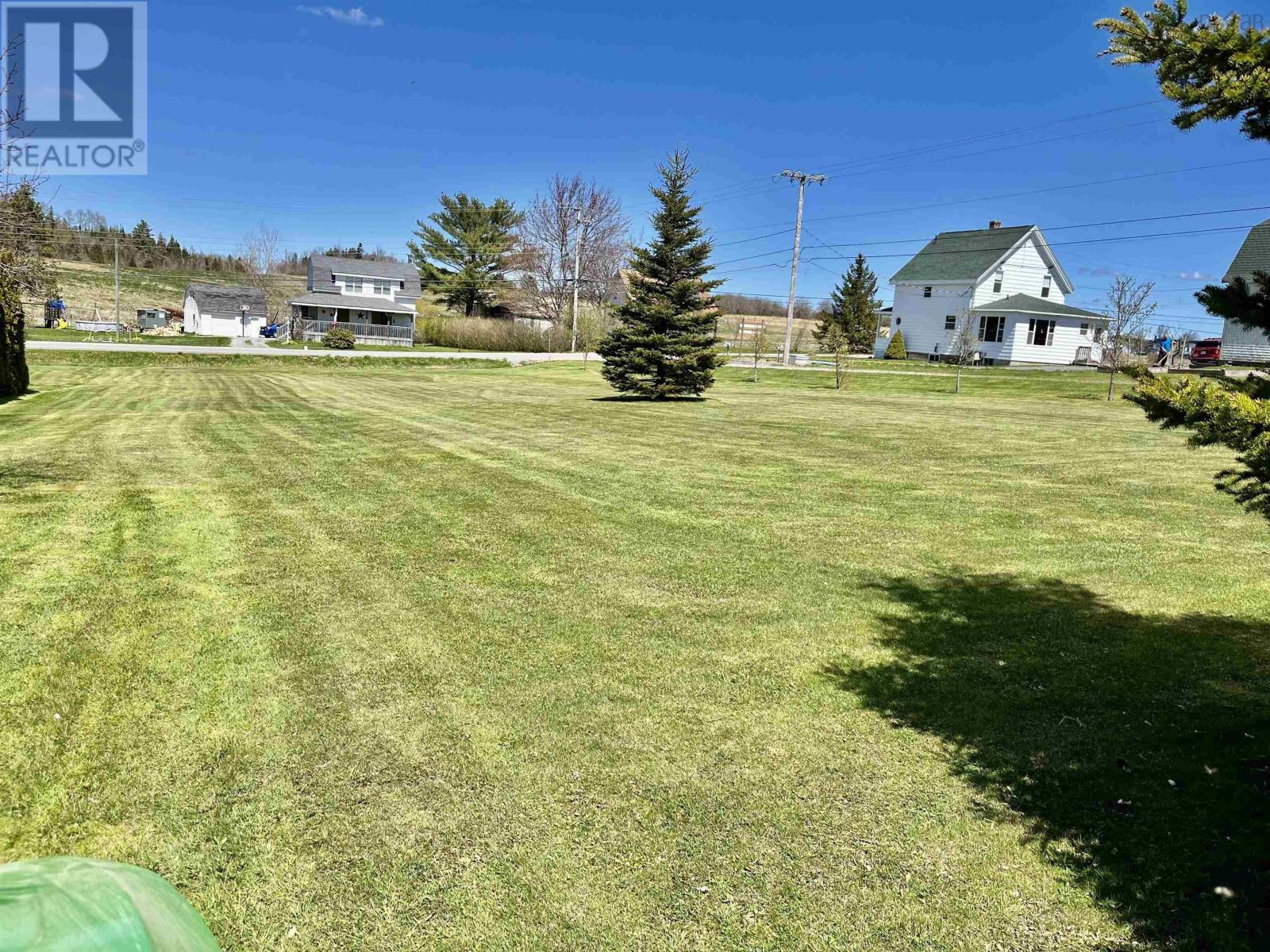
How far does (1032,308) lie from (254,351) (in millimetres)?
41345

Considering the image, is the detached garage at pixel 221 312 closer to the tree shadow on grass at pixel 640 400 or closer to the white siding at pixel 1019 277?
the tree shadow on grass at pixel 640 400

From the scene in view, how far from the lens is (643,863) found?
2803mm

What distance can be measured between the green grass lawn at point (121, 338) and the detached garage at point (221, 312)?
19.7 ft

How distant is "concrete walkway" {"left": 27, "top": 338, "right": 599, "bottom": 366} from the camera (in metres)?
35.2

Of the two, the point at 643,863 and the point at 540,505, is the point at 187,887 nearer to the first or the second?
the point at 643,863

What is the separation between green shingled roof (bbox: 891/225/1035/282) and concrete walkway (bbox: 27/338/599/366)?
797 inches

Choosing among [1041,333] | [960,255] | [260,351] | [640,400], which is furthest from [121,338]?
[1041,333]

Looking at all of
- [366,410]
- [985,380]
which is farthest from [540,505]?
[985,380]

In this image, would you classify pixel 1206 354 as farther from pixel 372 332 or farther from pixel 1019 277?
pixel 372 332

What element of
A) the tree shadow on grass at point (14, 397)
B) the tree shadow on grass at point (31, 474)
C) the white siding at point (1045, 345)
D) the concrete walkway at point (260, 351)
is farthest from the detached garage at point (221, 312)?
the tree shadow on grass at point (31, 474)

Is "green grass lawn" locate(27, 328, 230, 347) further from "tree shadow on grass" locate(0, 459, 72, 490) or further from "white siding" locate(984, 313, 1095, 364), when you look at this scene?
"white siding" locate(984, 313, 1095, 364)

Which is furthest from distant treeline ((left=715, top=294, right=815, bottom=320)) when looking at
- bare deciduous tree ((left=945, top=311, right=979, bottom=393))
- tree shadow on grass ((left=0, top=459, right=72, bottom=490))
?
tree shadow on grass ((left=0, top=459, right=72, bottom=490))

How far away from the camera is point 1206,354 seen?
110 feet

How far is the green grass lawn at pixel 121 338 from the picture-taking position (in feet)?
146
